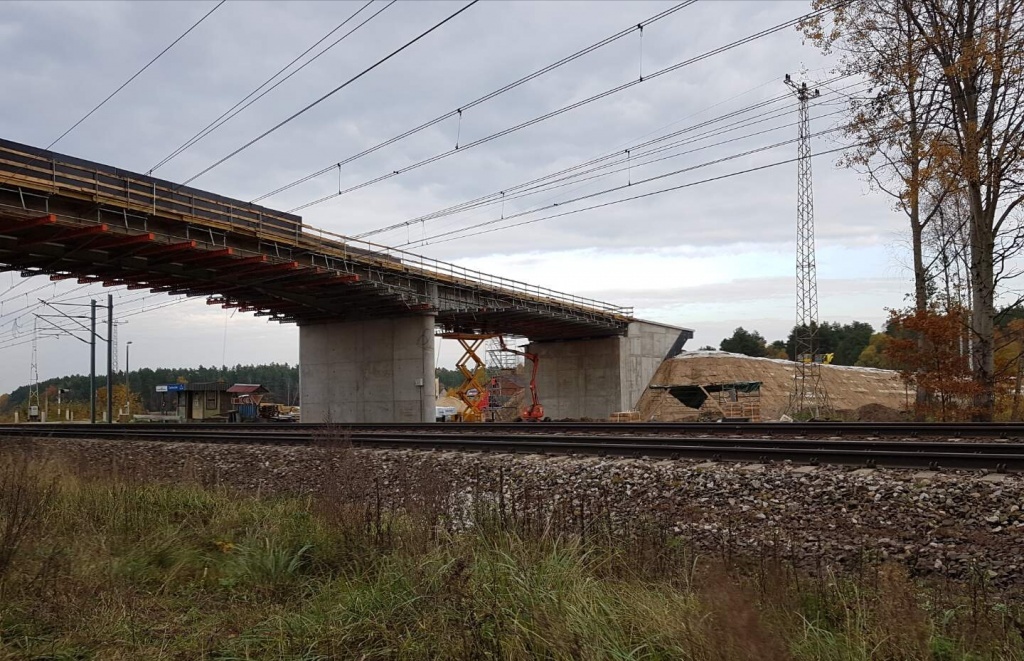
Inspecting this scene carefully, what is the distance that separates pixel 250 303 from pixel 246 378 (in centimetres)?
13515

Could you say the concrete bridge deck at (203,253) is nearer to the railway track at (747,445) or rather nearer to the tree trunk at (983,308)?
the railway track at (747,445)

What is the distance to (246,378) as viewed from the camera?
16450 cm

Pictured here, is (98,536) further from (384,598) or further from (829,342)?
(829,342)

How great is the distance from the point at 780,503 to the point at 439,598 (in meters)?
5.06

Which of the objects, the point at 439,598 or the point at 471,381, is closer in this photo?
the point at 439,598

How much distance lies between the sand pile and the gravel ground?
34934 mm

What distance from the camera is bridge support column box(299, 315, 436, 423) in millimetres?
38375

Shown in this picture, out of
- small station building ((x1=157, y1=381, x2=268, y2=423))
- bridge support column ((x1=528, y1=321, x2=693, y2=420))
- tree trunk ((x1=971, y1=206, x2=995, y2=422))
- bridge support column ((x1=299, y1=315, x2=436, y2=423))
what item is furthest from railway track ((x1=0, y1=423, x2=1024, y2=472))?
small station building ((x1=157, y1=381, x2=268, y2=423))

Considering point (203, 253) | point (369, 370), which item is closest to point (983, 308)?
point (203, 253)

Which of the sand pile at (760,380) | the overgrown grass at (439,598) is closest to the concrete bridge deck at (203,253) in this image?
the sand pile at (760,380)

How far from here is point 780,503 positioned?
26.2ft

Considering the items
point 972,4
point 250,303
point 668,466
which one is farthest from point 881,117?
point 250,303

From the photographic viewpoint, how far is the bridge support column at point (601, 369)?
167 feet

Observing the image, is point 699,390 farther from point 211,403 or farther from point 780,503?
point 211,403
